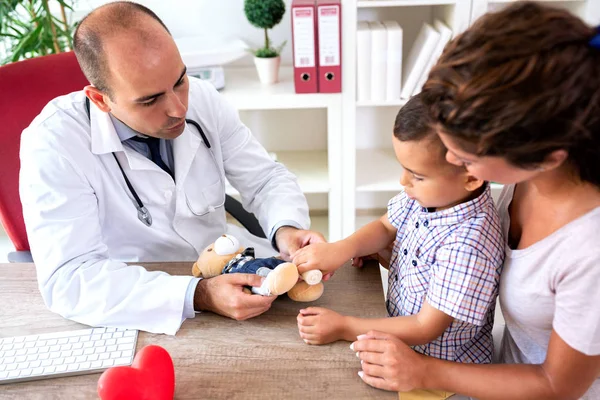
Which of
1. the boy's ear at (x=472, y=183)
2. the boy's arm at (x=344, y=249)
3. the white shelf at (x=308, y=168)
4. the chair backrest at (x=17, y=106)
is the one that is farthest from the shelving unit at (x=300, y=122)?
the boy's ear at (x=472, y=183)

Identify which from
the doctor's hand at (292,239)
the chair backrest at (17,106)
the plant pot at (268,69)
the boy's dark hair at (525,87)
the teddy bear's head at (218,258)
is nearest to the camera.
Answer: the boy's dark hair at (525,87)

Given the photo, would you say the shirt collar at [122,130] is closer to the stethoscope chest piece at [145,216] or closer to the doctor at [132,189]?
the doctor at [132,189]

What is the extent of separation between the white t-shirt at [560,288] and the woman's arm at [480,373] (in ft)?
0.13

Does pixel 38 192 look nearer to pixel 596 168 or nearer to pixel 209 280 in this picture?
pixel 209 280

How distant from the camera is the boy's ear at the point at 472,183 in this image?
3.09ft

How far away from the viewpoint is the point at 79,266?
1137mm

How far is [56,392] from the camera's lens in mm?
907

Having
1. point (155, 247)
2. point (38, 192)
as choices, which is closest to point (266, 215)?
point (155, 247)

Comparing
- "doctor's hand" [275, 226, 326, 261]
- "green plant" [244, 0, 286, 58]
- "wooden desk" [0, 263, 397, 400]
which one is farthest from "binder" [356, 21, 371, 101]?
"wooden desk" [0, 263, 397, 400]

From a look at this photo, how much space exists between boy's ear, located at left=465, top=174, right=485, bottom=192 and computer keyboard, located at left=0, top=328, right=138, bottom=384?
2.24 ft

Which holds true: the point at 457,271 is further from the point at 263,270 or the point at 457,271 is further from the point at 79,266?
the point at 79,266

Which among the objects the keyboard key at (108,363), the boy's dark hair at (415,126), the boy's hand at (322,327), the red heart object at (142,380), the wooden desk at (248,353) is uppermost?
the boy's dark hair at (415,126)

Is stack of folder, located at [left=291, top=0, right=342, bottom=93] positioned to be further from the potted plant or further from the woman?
the woman

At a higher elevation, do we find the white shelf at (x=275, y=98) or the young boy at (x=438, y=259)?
the young boy at (x=438, y=259)
